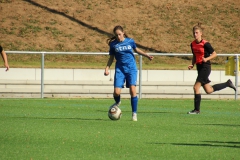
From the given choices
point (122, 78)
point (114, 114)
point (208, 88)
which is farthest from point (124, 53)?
point (208, 88)

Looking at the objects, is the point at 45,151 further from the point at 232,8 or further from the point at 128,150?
the point at 232,8

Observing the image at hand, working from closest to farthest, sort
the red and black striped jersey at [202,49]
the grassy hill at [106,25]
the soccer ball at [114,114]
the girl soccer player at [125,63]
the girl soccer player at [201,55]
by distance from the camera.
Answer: the soccer ball at [114,114] → the girl soccer player at [125,63] → the girl soccer player at [201,55] → the red and black striped jersey at [202,49] → the grassy hill at [106,25]

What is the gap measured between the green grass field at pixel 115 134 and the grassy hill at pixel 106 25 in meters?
17.1

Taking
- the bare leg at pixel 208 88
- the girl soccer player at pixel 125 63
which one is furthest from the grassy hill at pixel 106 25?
the girl soccer player at pixel 125 63

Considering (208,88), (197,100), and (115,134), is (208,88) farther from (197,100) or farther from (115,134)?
(115,134)

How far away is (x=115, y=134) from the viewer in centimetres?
1116

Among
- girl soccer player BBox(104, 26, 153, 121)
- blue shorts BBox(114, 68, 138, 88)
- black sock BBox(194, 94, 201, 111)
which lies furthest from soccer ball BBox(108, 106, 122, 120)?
black sock BBox(194, 94, 201, 111)

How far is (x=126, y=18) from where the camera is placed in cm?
3922

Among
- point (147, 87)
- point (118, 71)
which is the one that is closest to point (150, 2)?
point (147, 87)

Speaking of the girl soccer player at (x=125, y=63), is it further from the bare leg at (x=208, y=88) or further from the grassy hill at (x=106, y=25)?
the grassy hill at (x=106, y=25)

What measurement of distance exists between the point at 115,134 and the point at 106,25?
2757 centimetres

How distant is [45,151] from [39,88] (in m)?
14.4

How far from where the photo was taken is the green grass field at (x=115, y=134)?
894 cm

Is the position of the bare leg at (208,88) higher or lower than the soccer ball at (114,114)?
higher
